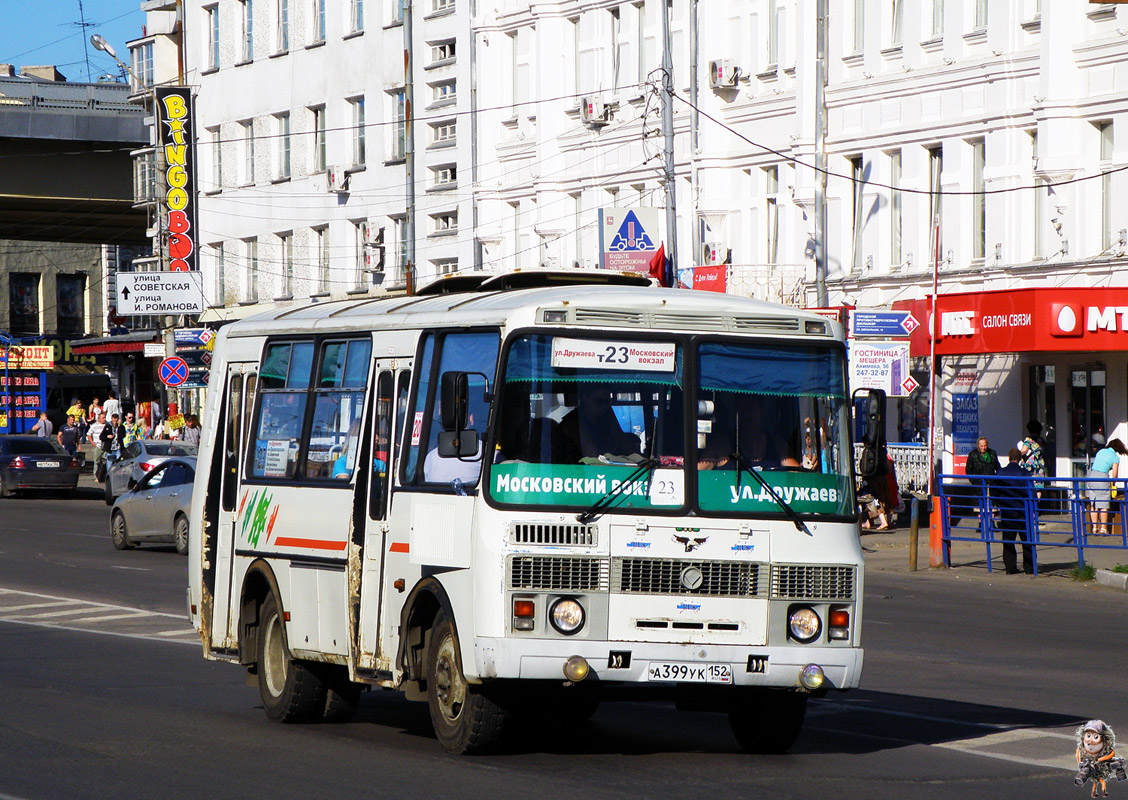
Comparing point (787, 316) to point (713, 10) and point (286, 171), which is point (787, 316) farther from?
point (286, 171)

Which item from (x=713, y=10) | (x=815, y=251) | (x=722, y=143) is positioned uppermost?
(x=713, y=10)

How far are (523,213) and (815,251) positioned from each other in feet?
39.6

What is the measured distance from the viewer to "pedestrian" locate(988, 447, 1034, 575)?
80.1ft

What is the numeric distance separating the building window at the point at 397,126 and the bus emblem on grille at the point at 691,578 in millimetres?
43542

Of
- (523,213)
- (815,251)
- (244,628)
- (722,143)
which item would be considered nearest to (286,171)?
(523,213)

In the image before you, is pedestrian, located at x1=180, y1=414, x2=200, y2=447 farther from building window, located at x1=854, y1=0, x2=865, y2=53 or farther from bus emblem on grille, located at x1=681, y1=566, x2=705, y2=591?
bus emblem on grille, located at x1=681, y1=566, x2=705, y2=591

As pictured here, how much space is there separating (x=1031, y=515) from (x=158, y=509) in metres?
12.8

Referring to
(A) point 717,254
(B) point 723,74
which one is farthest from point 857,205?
(B) point 723,74

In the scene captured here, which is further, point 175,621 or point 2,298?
point 2,298

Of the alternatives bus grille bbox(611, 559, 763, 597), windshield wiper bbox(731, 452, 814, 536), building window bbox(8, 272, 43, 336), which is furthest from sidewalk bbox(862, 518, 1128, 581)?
building window bbox(8, 272, 43, 336)

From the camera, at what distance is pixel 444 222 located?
51719mm

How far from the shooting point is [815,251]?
1481 inches

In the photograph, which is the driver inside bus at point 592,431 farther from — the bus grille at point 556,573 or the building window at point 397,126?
the building window at point 397,126

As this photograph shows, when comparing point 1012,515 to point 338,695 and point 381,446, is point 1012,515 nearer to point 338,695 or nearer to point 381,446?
point 338,695
